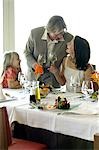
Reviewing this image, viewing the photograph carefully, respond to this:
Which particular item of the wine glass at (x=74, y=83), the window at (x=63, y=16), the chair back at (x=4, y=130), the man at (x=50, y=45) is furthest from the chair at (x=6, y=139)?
the window at (x=63, y=16)

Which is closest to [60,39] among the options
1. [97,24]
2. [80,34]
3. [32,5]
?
[80,34]

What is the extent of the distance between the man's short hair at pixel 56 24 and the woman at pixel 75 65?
0.53 feet

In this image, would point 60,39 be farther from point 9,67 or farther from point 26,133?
point 26,133

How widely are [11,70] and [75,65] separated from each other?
0.61 meters

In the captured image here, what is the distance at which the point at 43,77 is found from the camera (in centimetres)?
241

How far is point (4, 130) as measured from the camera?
5.20 feet

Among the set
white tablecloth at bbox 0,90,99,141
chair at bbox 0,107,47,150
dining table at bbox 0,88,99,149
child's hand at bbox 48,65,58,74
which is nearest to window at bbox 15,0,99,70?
child's hand at bbox 48,65,58,74

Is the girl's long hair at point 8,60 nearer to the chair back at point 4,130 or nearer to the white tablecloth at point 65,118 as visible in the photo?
the white tablecloth at point 65,118

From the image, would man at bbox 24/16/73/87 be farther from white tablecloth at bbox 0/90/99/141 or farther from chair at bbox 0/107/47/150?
chair at bbox 0/107/47/150

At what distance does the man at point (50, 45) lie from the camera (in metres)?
2.35

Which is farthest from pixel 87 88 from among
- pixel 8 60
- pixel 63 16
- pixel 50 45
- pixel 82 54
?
pixel 8 60

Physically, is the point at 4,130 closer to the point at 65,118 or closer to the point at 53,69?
the point at 65,118

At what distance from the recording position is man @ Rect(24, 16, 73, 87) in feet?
7.72

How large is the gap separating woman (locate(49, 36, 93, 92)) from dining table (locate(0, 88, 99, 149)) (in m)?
0.22
